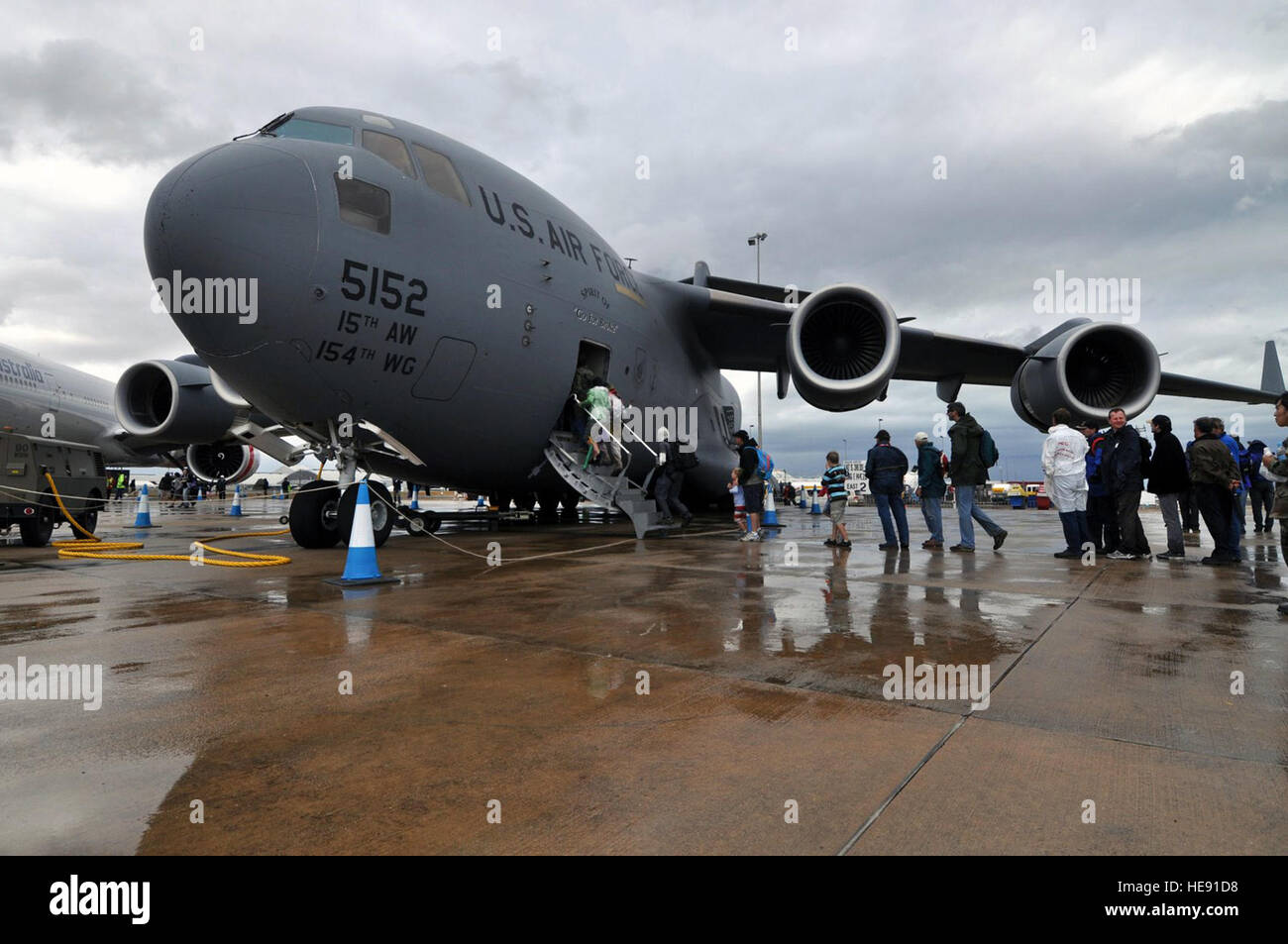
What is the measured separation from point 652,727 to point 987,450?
726 centimetres

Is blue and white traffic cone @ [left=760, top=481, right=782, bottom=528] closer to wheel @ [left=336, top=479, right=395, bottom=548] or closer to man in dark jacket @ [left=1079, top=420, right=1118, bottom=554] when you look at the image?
man in dark jacket @ [left=1079, top=420, right=1118, bottom=554]

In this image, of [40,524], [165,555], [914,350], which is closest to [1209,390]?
[914,350]

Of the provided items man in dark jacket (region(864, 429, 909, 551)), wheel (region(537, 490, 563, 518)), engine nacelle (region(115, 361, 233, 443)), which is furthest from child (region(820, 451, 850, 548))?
engine nacelle (region(115, 361, 233, 443))

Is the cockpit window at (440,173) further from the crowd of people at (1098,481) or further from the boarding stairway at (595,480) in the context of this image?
the crowd of people at (1098,481)

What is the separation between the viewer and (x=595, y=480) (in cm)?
940

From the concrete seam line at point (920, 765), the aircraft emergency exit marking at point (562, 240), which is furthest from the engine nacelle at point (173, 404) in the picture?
the concrete seam line at point (920, 765)

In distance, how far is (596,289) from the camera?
30.2ft

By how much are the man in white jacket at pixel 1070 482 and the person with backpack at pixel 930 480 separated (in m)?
1.42

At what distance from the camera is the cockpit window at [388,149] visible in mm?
6758

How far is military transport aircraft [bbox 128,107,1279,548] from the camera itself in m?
5.74

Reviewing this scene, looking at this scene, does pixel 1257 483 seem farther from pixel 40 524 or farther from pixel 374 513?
pixel 40 524
